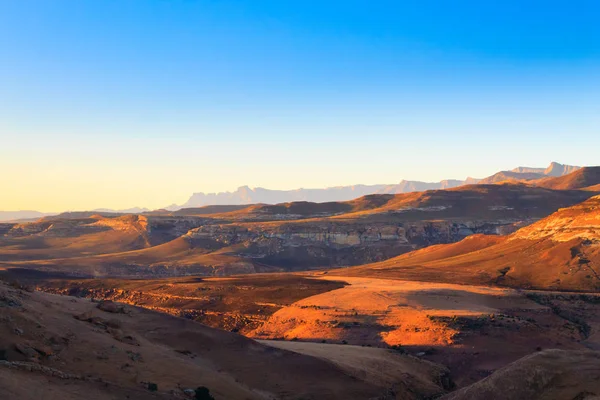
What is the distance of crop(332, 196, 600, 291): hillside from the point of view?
7194 centimetres

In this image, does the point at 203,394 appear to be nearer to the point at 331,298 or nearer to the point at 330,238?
the point at 331,298

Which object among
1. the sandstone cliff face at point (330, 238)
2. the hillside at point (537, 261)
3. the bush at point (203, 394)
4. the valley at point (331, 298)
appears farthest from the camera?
the sandstone cliff face at point (330, 238)

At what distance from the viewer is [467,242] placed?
360 feet

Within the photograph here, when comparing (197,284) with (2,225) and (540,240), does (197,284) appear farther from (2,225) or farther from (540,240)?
(2,225)

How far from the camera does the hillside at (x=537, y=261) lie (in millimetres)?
71938

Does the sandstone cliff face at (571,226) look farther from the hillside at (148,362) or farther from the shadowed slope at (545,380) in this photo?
the shadowed slope at (545,380)

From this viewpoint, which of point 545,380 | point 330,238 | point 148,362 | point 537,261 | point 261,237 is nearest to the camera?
point 545,380

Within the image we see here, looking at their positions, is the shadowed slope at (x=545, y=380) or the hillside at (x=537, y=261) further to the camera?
the hillside at (x=537, y=261)


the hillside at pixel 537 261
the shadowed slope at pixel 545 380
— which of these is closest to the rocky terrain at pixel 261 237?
the hillside at pixel 537 261

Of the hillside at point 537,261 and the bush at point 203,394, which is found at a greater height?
the bush at point 203,394

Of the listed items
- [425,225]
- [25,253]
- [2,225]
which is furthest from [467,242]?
[2,225]

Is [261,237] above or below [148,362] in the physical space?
below

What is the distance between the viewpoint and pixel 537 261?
259 ft

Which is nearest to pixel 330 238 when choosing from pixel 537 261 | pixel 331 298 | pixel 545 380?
pixel 537 261
